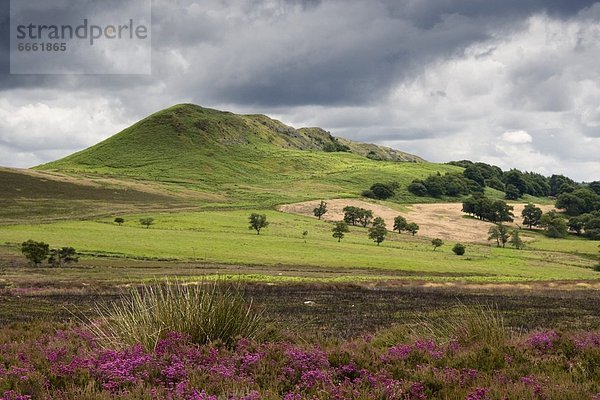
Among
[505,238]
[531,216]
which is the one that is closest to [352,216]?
[505,238]

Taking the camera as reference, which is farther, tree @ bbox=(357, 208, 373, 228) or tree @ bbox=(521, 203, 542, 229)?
tree @ bbox=(521, 203, 542, 229)

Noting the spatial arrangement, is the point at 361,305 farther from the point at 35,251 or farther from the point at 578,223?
the point at 578,223

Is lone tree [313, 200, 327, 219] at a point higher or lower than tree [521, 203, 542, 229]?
higher

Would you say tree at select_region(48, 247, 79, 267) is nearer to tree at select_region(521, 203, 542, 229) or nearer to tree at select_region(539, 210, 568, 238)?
tree at select_region(539, 210, 568, 238)

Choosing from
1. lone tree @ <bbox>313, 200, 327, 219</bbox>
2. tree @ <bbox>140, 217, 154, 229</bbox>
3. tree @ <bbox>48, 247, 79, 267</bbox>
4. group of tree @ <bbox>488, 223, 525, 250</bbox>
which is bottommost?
group of tree @ <bbox>488, 223, 525, 250</bbox>

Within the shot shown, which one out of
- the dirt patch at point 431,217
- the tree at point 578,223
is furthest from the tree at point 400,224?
the tree at point 578,223

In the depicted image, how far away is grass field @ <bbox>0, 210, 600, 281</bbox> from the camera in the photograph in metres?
76.9

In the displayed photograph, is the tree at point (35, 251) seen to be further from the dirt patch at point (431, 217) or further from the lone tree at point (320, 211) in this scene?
the lone tree at point (320, 211)

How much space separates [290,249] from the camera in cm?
9169

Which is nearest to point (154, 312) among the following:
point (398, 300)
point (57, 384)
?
point (57, 384)

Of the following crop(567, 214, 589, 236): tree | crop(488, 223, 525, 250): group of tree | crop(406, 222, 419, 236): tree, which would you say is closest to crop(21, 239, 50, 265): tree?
crop(406, 222, 419, 236): tree

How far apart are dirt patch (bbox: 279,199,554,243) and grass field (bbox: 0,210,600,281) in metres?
15.3

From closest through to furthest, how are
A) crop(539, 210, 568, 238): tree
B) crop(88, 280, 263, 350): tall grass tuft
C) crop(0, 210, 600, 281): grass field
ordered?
crop(88, 280, 263, 350): tall grass tuft
crop(0, 210, 600, 281): grass field
crop(539, 210, 568, 238): tree

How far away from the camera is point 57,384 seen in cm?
947
